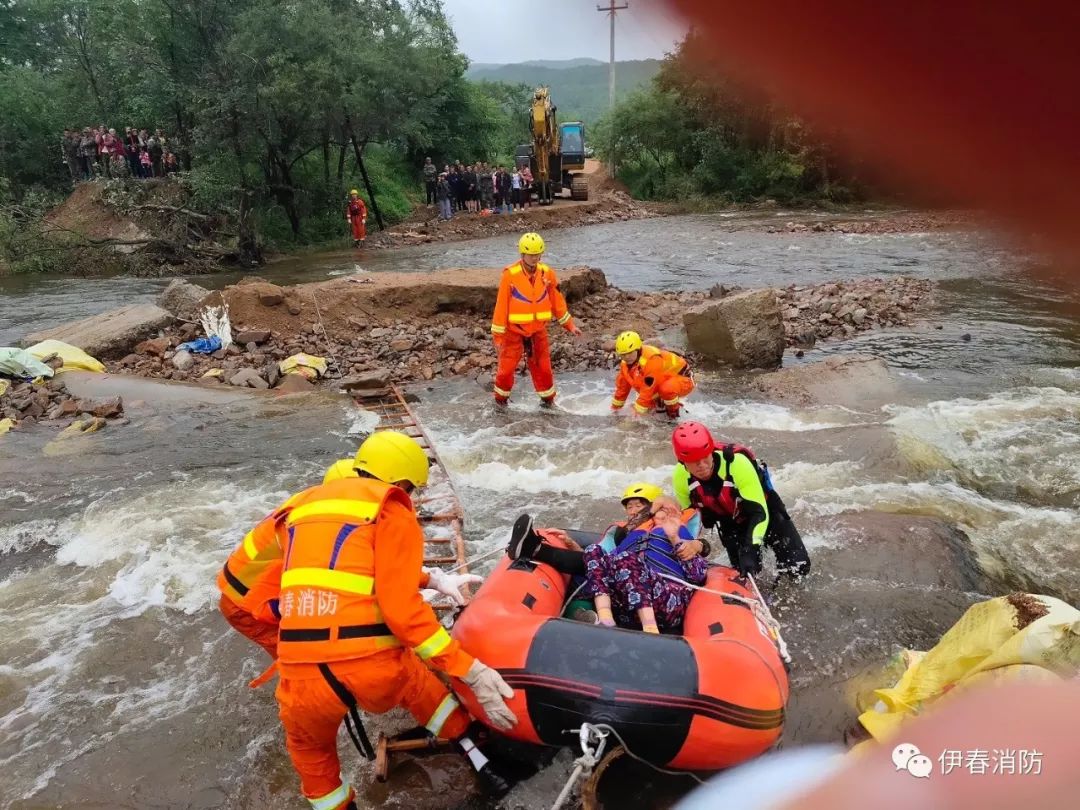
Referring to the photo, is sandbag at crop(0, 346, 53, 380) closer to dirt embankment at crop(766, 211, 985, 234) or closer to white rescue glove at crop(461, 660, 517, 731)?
white rescue glove at crop(461, 660, 517, 731)

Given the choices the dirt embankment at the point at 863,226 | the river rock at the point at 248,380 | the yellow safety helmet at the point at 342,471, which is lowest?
the river rock at the point at 248,380

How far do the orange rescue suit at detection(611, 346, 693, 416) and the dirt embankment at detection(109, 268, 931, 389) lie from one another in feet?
7.43

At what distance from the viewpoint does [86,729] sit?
3.78m

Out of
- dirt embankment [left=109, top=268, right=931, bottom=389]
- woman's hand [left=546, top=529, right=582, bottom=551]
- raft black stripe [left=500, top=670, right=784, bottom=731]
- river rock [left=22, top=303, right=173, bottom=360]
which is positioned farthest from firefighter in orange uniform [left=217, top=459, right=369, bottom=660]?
river rock [left=22, top=303, right=173, bottom=360]

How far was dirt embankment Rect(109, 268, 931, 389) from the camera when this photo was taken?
30.9 ft

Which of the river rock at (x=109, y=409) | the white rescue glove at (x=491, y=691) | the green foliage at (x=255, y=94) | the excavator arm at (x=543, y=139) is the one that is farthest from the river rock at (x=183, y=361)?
the excavator arm at (x=543, y=139)

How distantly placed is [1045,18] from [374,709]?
2.91m

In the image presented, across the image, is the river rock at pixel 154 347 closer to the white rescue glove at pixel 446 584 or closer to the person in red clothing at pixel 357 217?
the white rescue glove at pixel 446 584

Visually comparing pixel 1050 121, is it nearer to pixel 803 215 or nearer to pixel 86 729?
pixel 86 729

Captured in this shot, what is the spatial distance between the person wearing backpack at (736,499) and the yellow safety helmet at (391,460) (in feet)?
5.32

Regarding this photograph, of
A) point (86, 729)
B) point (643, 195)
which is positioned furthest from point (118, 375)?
point (643, 195)

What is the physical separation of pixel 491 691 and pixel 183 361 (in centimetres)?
789

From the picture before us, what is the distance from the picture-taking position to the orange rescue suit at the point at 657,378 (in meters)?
7.12

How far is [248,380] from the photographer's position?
873 cm
